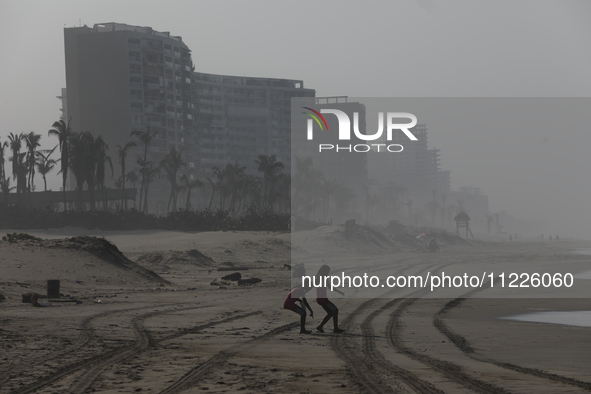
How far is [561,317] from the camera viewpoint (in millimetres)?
21969

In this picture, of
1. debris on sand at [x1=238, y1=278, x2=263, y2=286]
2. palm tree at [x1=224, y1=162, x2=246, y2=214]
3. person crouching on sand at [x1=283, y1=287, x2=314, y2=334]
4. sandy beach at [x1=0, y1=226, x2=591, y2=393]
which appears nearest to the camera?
sandy beach at [x1=0, y1=226, x2=591, y2=393]

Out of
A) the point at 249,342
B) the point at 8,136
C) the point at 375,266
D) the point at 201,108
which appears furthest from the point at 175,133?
the point at 249,342

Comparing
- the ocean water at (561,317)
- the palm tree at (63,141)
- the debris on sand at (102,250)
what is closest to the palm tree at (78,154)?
the palm tree at (63,141)

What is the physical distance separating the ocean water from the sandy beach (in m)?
0.53

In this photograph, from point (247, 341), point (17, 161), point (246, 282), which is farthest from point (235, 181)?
point (247, 341)

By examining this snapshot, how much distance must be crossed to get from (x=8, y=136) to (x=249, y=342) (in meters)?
89.9

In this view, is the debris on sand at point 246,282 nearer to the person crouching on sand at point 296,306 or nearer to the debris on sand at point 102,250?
the debris on sand at point 102,250

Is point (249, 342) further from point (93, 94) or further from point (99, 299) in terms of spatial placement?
point (93, 94)

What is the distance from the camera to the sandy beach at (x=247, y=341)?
11.4m

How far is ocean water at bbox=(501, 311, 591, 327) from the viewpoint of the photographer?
20.7 m

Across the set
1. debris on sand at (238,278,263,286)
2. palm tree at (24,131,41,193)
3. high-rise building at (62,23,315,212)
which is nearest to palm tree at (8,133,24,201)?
palm tree at (24,131,41,193)

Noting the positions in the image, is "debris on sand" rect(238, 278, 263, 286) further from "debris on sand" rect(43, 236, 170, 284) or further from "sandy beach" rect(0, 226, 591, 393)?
"debris on sand" rect(43, 236, 170, 284)

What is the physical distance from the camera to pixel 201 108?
18625 cm

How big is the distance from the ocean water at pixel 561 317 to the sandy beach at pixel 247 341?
20.8 inches
